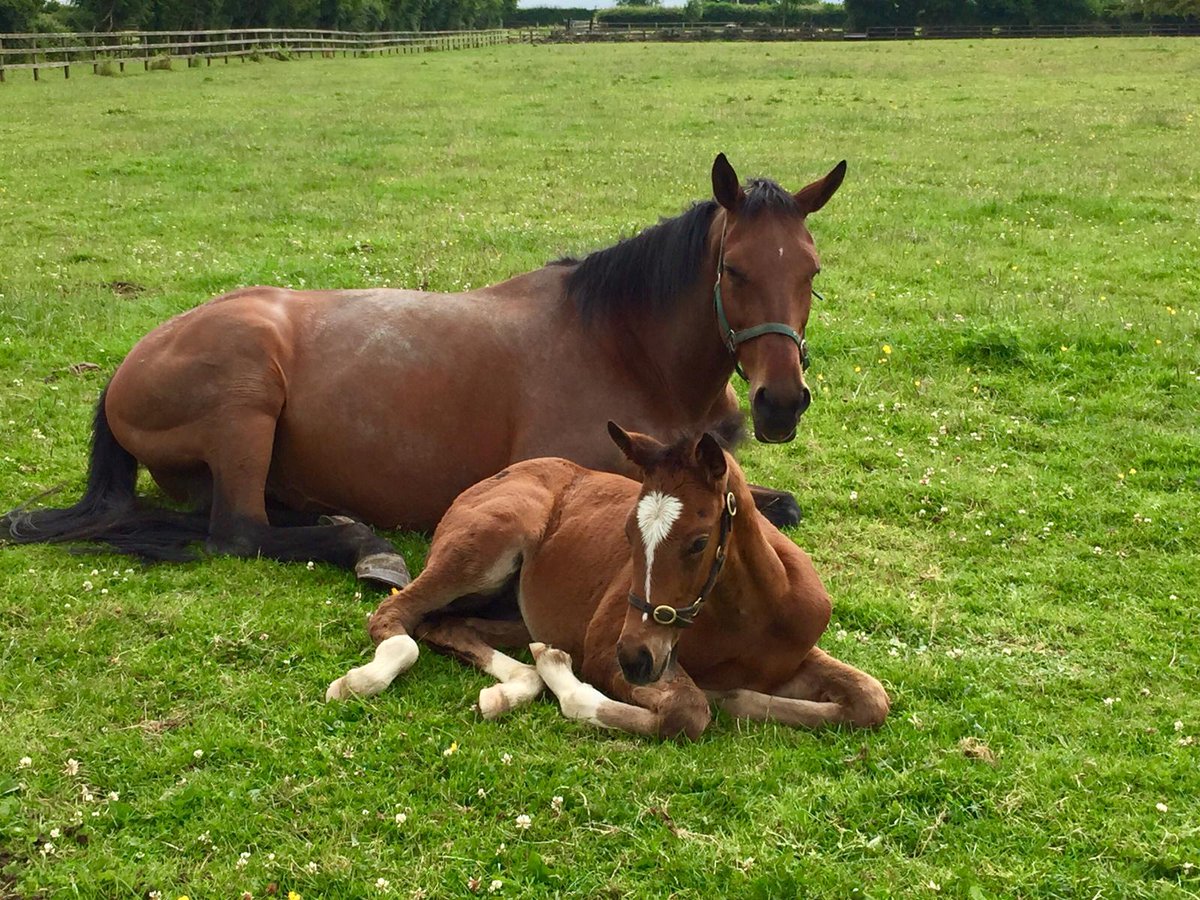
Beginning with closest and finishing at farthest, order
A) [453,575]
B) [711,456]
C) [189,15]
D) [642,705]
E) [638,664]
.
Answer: [638,664] → [711,456] → [642,705] → [453,575] → [189,15]

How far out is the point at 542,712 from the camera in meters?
Result: 4.60

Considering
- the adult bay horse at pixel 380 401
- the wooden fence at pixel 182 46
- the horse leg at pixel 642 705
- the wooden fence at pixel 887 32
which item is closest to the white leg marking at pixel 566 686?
the horse leg at pixel 642 705

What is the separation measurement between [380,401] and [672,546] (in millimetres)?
3054

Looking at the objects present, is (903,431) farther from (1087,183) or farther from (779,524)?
→ (1087,183)

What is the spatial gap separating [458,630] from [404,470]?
150 centimetres

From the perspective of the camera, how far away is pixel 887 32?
75.0 metres

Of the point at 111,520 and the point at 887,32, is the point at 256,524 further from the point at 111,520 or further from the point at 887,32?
the point at 887,32

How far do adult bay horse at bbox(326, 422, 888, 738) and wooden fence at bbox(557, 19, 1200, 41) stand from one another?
7492 cm

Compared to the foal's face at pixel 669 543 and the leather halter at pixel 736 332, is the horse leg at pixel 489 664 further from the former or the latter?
the leather halter at pixel 736 332

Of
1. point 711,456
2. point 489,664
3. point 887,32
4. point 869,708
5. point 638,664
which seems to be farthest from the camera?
point 887,32

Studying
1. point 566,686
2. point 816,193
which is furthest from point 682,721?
point 816,193

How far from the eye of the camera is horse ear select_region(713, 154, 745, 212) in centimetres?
554

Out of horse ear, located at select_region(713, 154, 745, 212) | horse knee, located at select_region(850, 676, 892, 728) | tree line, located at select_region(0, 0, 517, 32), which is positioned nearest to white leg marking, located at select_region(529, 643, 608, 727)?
horse knee, located at select_region(850, 676, 892, 728)

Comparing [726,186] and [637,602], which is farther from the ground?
[726,186]
